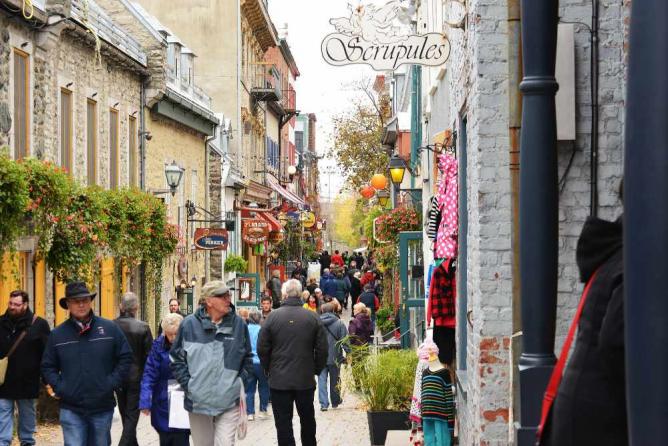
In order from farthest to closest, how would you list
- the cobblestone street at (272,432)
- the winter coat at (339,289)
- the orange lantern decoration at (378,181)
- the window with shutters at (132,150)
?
the winter coat at (339,289) → the orange lantern decoration at (378,181) → the window with shutters at (132,150) → the cobblestone street at (272,432)

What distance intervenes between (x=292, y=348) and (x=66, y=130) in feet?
31.5

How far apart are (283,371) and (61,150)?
9.33 m

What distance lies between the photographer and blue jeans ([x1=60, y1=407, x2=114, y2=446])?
904cm

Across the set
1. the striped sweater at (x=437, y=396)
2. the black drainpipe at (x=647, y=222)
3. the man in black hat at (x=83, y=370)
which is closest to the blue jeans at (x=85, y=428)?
the man in black hat at (x=83, y=370)

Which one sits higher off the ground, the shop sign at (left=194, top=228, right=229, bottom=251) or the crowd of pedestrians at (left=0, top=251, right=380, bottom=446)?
the shop sign at (left=194, top=228, right=229, bottom=251)

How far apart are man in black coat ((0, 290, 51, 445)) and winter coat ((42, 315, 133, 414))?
1817 mm

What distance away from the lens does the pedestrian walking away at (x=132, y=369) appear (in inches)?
428

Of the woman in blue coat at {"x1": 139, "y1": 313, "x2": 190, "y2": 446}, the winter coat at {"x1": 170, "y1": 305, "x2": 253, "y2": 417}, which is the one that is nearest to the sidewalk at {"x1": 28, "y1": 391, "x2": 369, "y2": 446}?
the woman in blue coat at {"x1": 139, "y1": 313, "x2": 190, "y2": 446}

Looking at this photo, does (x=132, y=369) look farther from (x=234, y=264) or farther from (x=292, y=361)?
(x=234, y=264)

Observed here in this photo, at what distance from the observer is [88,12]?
19.3 metres

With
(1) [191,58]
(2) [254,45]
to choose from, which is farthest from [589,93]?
(2) [254,45]

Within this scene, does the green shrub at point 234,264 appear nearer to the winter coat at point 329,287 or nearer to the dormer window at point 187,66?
the winter coat at point 329,287

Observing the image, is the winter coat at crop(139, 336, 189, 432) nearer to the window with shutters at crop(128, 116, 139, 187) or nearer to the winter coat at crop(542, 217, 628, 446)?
the winter coat at crop(542, 217, 628, 446)

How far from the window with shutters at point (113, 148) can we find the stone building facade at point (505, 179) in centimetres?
1501
